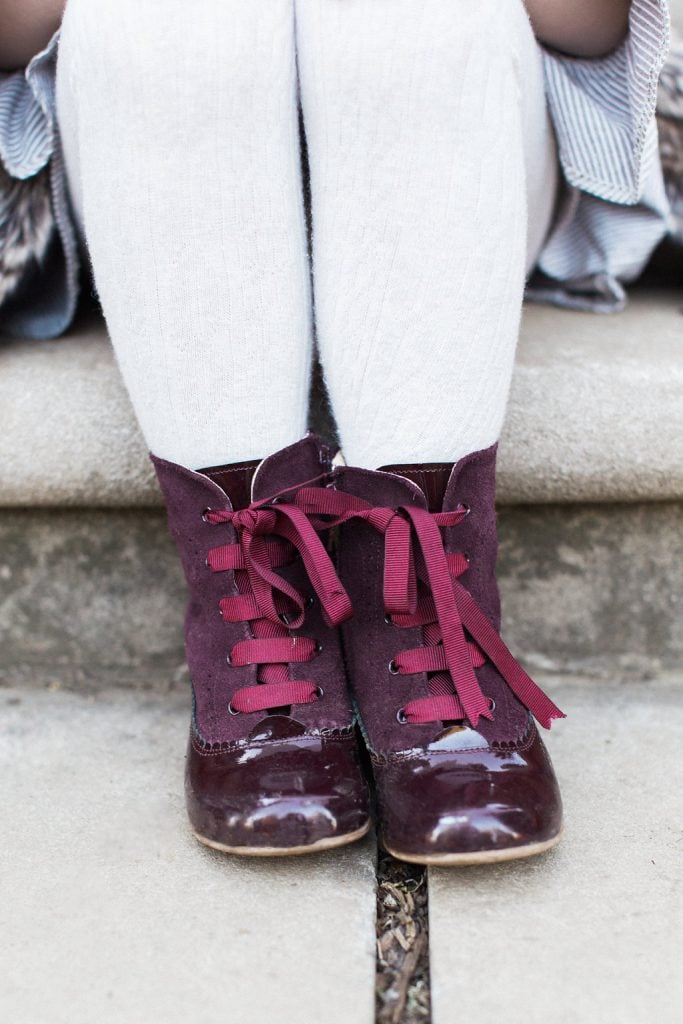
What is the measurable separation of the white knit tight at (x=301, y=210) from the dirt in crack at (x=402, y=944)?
0.28m

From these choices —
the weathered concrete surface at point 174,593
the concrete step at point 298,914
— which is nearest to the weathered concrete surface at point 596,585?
the weathered concrete surface at point 174,593

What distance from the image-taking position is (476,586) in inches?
27.1

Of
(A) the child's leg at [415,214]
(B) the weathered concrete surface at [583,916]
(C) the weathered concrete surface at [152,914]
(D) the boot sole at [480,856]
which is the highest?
(A) the child's leg at [415,214]

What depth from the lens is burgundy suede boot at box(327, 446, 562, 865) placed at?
593 millimetres

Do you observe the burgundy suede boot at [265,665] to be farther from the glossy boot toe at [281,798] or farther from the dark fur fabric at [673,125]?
the dark fur fabric at [673,125]

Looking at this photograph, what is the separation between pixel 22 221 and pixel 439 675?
531 mm

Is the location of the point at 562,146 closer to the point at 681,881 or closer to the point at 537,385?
the point at 537,385

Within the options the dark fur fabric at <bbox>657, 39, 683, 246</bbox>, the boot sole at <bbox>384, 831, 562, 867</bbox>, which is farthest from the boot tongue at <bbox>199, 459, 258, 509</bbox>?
the dark fur fabric at <bbox>657, 39, 683, 246</bbox>

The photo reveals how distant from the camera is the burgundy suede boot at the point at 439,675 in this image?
0.59m

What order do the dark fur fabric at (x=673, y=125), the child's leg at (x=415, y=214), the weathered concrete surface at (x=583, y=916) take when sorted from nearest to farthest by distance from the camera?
the weathered concrete surface at (x=583, y=916) < the child's leg at (x=415, y=214) < the dark fur fabric at (x=673, y=125)

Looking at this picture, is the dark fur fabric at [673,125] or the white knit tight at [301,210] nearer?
the white knit tight at [301,210]

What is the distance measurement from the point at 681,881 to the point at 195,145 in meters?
0.56

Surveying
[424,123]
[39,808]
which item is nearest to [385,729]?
[39,808]

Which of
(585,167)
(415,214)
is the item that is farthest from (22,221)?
(585,167)
